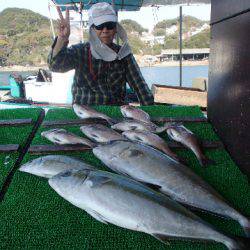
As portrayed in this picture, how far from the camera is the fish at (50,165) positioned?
2.41m

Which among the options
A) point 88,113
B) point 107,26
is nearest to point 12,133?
point 88,113

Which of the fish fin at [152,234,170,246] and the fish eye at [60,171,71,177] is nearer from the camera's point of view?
the fish fin at [152,234,170,246]

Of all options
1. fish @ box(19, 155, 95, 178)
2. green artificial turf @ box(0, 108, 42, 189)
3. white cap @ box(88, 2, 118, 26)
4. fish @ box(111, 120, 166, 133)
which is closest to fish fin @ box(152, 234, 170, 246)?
fish @ box(19, 155, 95, 178)

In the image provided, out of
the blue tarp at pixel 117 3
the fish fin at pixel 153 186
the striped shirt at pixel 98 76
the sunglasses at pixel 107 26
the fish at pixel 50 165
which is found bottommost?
the fish fin at pixel 153 186

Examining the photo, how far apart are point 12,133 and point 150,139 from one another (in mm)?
1425

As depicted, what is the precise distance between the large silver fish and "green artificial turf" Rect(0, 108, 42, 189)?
2.26 feet

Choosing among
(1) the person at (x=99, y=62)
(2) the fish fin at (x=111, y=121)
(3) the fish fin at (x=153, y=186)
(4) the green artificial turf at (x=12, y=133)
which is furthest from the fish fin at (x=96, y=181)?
(1) the person at (x=99, y=62)

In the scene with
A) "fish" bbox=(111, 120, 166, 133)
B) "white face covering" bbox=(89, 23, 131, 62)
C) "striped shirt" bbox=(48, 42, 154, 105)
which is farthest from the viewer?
"striped shirt" bbox=(48, 42, 154, 105)

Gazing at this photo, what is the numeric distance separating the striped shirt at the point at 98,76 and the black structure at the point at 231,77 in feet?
6.38

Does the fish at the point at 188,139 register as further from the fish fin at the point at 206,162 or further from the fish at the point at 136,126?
the fish at the point at 136,126

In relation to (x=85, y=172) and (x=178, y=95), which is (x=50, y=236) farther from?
(x=178, y=95)

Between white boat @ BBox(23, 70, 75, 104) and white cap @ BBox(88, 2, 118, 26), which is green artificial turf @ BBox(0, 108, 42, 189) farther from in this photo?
white boat @ BBox(23, 70, 75, 104)

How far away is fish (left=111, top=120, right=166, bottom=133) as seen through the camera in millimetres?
3223

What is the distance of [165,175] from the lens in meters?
2.23
